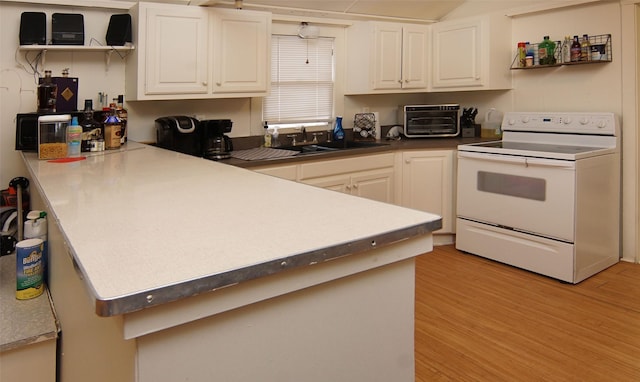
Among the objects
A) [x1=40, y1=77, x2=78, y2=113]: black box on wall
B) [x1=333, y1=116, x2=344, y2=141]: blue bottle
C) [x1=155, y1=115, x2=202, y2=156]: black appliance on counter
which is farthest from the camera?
[x1=333, y1=116, x2=344, y2=141]: blue bottle

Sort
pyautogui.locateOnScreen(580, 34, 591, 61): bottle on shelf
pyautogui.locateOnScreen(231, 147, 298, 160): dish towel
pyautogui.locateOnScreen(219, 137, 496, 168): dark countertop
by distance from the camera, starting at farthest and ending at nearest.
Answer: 1. pyautogui.locateOnScreen(580, 34, 591, 61): bottle on shelf
2. pyautogui.locateOnScreen(231, 147, 298, 160): dish towel
3. pyautogui.locateOnScreen(219, 137, 496, 168): dark countertop

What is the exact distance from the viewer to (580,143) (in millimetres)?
3582

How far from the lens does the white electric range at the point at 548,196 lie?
3158 millimetres

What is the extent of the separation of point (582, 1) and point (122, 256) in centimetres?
393

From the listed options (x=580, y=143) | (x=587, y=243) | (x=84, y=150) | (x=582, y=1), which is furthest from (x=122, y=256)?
(x=582, y=1)

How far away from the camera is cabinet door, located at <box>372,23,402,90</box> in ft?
13.3

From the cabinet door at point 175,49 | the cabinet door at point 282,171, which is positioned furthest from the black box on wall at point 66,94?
the cabinet door at point 282,171

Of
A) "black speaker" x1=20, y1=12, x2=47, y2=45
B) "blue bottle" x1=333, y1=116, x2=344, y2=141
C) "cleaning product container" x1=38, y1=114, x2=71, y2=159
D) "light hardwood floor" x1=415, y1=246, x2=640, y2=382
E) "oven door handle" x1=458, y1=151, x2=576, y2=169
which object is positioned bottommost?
"light hardwood floor" x1=415, y1=246, x2=640, y2=382

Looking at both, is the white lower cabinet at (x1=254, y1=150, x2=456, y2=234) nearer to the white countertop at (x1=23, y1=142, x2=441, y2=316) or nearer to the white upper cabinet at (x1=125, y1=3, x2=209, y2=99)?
the white upper cabinet at (x1=125, y1=3, x2=209, y2=99)

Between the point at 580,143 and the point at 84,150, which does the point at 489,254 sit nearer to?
the point at 580,143

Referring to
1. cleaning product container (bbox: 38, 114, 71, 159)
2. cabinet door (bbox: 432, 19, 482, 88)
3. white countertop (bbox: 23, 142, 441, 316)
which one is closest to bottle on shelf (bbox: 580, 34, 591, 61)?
cabinet door (bbox: 432, 19, 482, 88)

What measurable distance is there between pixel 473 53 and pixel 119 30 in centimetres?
280

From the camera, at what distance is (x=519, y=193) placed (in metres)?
3.41

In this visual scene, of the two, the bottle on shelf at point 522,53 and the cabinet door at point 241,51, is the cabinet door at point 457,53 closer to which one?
the bottle on shelf at point 522,53
